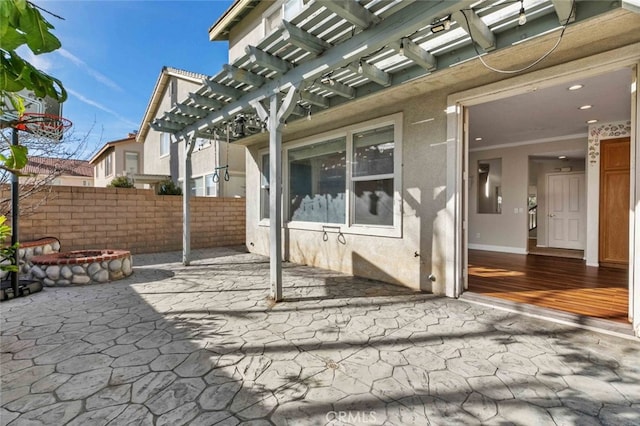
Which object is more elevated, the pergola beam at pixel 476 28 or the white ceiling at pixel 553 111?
the white ceiling at pixel 553 111

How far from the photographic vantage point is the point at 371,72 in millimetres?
3684

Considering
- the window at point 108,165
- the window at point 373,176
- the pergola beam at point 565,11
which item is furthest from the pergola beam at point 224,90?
the window at point 108,165

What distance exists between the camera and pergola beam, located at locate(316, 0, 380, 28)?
2.49 m

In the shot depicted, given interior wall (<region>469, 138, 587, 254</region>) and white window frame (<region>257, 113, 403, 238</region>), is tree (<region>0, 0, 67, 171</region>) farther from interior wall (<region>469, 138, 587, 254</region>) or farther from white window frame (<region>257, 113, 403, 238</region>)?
interior wall (<region>469, 138, 587, 254</region>)

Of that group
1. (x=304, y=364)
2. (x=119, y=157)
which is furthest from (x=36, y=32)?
(x=119, y=157)

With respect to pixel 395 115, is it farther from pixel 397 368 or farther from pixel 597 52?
pixel 397 368

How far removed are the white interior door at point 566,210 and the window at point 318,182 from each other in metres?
7.55

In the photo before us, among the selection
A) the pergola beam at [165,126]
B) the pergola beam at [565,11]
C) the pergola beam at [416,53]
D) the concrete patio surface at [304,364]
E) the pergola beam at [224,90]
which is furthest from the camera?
the pergola beam at [165,126]

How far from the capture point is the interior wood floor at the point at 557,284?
3567mm

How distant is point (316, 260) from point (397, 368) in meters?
3.85

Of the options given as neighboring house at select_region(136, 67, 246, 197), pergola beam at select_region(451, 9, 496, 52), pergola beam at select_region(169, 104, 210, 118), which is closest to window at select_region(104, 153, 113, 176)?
neighboring house at select_region(136, 67, 246, 197)

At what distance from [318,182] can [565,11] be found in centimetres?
441

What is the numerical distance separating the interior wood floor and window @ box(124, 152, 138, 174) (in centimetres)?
1845

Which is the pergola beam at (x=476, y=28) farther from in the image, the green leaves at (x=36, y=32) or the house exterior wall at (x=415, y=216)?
the green leaves at (x=36, y=32)
